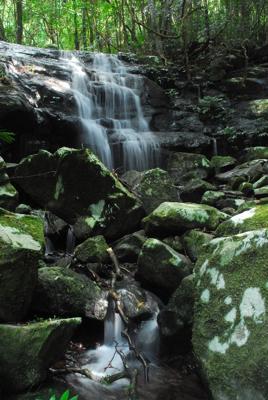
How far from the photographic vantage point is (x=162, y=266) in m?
4.85

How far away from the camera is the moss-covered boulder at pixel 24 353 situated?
10.3ft

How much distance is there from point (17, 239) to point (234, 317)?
2.01 m

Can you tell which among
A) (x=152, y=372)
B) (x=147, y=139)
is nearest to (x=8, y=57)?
(x=147, y=139)

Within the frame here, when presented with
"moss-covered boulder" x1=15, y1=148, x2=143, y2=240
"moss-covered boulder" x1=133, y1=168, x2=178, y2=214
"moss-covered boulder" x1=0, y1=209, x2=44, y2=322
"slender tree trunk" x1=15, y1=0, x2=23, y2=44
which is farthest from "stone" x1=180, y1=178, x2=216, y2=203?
"slender tree trunk" x1=15, y1=0, x2=23, y2=44

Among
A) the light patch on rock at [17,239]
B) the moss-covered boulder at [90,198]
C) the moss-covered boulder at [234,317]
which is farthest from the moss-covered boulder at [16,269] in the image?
the moss-covered boulder at [90,198]

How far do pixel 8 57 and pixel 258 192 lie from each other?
7.80 m

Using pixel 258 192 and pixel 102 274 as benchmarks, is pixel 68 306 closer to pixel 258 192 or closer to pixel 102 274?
pixel 102 274

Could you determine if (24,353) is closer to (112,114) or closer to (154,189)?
(154,189)

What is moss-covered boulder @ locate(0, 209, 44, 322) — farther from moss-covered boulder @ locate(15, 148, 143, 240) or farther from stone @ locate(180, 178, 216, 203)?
stone @ locate(180, 178, 216, 203)

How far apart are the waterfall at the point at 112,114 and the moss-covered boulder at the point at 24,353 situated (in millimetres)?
7054

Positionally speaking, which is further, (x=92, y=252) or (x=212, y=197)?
(x=212, y=197)

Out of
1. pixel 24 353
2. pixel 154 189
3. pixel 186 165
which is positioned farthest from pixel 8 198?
pixel 186 165

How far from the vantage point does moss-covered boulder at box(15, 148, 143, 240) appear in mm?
6402

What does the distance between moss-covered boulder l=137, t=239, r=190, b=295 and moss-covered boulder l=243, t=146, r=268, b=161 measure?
5.99 meters
